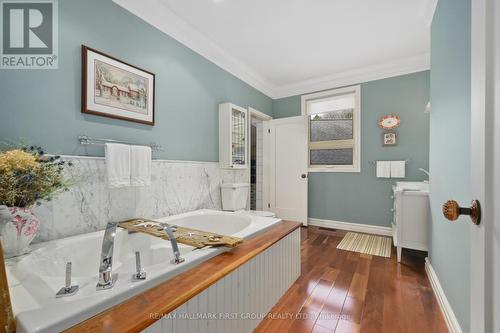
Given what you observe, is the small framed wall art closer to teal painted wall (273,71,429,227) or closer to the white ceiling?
teal painted wall (273,71,429,227)

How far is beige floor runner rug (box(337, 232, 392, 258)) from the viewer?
266 centimetres

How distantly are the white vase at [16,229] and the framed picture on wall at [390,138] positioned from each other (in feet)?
12.8

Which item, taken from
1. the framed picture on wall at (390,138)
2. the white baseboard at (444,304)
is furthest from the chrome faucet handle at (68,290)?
the framed picture on wall at (390,138)

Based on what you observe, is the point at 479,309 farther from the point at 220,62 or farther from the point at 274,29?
the point at 220,62

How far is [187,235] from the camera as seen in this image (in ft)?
4.91

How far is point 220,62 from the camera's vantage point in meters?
2.92

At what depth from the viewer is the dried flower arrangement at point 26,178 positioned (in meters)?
1.13

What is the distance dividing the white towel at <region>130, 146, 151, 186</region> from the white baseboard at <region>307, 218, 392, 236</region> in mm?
2966

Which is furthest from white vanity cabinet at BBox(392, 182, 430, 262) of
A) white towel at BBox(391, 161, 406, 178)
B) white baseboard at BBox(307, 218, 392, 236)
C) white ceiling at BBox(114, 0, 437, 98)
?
white ceiling at BBox(114, 0, 437, 98)

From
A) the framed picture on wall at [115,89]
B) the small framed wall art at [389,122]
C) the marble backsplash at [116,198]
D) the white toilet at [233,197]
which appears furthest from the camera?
the small framed wall art at [389,122]

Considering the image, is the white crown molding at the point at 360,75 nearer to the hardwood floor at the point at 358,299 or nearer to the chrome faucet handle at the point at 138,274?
the hardwood floor at the point at 358,299

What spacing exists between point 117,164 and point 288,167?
2.67 metres

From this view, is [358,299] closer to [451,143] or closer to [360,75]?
[451,143]

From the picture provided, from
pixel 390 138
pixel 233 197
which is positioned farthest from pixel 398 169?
pixel 233 197
